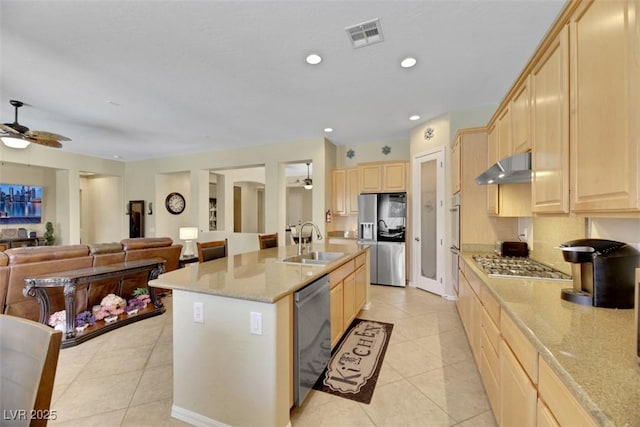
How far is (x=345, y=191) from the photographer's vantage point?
548 cm

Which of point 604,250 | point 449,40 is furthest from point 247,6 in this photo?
point 604,250

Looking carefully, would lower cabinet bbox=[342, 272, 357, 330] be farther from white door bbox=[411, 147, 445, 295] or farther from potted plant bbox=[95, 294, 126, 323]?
potted plant bbox=[95, 294, 126, 323]

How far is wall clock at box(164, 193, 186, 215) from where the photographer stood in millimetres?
7296

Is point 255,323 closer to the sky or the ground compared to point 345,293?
closer to the sky

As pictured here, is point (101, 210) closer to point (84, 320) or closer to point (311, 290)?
point (84, 320)

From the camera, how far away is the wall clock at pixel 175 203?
7296 mm

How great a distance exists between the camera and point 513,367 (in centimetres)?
128

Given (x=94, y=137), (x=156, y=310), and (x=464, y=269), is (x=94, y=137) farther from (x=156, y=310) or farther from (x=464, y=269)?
(x=464, y=269)

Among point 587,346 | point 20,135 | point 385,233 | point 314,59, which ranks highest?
point 314,59

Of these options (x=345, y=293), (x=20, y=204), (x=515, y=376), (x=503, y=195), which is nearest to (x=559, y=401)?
(x=515, y=376)

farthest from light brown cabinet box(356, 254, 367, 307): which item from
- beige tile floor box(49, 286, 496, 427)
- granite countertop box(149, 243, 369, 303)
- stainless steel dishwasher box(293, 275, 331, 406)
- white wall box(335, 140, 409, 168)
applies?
white wall box(335, 140, 409, 168)

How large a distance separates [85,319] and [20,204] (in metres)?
6.13

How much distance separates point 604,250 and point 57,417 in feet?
11.3

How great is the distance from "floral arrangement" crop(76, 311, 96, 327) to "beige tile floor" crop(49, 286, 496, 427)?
0.92 ft
